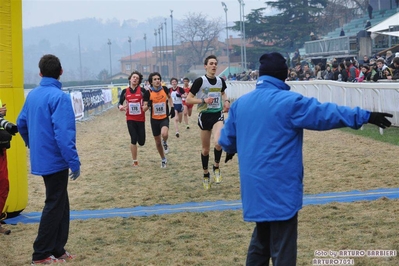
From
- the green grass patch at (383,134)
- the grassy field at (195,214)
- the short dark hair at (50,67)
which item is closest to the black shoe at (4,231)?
the grassy field at (195,214)

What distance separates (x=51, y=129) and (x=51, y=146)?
0.53ft

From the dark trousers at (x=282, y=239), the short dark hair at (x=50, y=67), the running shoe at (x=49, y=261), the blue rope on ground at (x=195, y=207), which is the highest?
the short dark hair at (x=50, y=67)

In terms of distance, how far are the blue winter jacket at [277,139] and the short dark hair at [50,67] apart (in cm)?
260

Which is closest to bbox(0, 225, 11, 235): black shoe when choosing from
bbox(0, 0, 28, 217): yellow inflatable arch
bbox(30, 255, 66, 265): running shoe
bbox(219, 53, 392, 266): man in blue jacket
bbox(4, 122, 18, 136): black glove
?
bbox(0, 0, 28, 217): yellow inflatable arch

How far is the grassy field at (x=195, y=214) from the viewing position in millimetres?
6957

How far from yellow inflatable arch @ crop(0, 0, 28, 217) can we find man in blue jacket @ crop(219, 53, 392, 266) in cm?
482

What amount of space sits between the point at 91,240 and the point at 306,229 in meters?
2.35

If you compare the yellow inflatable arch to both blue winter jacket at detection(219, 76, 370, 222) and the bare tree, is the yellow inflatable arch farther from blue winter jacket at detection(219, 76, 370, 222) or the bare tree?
the bare tree

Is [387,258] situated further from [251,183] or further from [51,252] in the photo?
[51,252]

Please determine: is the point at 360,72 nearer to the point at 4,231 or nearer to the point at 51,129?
the point at 4,231

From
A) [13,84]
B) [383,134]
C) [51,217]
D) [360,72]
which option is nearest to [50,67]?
[51,217]

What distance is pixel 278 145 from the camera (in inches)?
186

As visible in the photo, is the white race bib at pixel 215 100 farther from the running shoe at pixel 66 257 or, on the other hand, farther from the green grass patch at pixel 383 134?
the green grass patch at pixel 383 134

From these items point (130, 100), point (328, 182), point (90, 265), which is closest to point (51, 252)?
point (90, 265)
